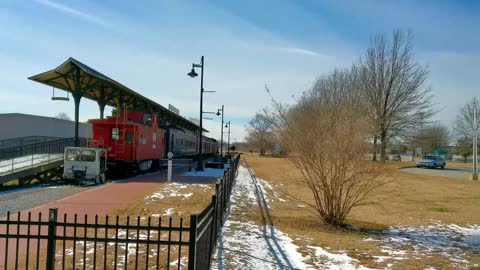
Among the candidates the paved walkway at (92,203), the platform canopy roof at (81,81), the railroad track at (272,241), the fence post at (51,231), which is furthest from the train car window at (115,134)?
the fence post at (51,231)

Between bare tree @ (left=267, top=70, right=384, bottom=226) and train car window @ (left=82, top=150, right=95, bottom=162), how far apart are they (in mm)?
11076

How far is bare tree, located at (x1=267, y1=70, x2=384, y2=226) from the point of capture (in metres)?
8.88

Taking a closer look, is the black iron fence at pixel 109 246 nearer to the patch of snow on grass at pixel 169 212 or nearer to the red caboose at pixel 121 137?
the patch of snow on grass at pixel 169 212

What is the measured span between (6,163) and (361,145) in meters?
17.7

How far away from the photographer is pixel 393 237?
9047 millimetres

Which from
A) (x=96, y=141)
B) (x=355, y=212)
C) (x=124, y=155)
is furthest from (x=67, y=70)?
(x=355, y=212)

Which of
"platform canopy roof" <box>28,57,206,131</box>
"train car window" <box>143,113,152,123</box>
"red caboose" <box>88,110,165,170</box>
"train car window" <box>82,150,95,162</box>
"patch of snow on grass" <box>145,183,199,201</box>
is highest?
"platform canopy roof" <box>28,57,206,131</box>

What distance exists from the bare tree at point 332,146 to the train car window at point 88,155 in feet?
Result: 36.3

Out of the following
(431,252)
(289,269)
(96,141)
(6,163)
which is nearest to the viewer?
(289,269)

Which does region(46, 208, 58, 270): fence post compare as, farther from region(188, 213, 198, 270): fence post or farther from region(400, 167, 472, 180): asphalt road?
region(400, 167, 472, 180): asphalt road

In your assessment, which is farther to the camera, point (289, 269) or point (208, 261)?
point (289, 269)

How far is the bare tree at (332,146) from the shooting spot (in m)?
8.88

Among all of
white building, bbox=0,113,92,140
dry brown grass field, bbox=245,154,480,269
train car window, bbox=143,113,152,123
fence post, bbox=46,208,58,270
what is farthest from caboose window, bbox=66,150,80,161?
fence post, bbox=46,208,58,270

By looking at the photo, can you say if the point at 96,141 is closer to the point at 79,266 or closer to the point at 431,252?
the point at 79,266
